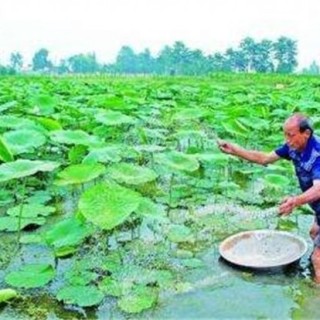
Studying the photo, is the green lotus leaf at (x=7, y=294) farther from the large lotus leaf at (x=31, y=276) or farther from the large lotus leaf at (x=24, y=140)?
the large lotus leaf at (x=24, y=140)

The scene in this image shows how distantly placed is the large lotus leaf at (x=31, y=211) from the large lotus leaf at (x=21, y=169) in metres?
0.80

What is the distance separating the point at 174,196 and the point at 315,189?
1.93m

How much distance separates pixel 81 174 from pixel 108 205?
1.86ft

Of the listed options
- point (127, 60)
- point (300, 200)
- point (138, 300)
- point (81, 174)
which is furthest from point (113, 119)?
point (127, 60)

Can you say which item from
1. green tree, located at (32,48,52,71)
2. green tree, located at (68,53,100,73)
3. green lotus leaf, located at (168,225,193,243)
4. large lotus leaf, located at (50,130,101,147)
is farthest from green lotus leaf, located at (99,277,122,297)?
green tree, located at (32,48,52,71)

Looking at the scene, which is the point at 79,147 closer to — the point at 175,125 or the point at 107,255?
the point at 107,255

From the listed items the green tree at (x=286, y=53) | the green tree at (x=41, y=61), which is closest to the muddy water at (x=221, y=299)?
the green tree at (x=286, y=53)

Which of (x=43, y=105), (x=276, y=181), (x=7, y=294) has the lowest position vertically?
(x=7, y=294)

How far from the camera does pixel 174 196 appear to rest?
4.98 m

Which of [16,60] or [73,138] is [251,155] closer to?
[73,138]

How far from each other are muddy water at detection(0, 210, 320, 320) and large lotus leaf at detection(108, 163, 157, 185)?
0.58 metres

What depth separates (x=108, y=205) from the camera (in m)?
3.01

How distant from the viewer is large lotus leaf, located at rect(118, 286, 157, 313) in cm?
286

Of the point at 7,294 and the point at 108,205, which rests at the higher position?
the point at 108,205
